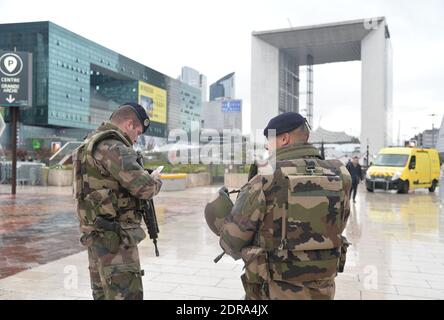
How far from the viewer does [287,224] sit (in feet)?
7.57

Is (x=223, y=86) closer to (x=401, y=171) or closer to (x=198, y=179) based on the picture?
(x=198, y=179)

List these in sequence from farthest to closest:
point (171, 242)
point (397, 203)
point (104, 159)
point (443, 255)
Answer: point (397, 203) < point (171, 242) < point (443, 255) < point (104, 159)

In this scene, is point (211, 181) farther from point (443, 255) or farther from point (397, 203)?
point (443, 255)

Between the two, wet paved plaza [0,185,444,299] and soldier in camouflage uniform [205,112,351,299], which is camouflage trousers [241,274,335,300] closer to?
soldier in camouflage uniform [205,112,351,299]

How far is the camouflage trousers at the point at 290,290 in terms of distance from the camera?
7.74ft

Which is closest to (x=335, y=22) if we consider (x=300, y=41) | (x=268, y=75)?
(x=300, y=41)

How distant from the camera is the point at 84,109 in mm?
78438

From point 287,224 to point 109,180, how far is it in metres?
1.28

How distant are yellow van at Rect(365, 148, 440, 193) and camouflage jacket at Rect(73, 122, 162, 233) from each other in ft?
62.3

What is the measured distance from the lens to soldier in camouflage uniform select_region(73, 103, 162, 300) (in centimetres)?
284

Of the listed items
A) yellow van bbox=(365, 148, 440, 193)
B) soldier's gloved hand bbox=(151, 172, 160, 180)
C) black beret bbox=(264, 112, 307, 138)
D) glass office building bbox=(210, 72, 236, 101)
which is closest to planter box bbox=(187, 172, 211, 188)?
yellow van bbox=(365, 148, 440, 193)

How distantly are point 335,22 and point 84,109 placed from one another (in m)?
47.4

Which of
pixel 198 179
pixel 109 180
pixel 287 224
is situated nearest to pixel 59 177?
pixel 198 179
